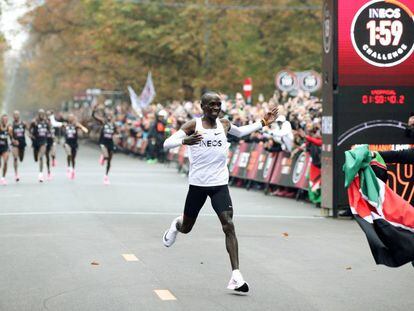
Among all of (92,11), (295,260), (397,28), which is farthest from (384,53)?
(92,11)

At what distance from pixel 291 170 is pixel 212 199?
13.9m

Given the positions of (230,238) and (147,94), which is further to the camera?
(147,94)

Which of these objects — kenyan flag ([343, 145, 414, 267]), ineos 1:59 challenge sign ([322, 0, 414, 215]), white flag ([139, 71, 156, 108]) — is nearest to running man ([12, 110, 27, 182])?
ineos 1:59 challenge sign ([322, 0, 414, 215])

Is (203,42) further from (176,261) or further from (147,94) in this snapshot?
(176,261)

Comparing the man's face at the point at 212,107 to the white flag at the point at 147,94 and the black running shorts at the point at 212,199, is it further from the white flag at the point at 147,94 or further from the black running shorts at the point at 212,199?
the white flag at the point at 147,94

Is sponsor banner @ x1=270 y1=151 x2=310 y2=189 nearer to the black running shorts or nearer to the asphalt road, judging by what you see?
the asphalt road

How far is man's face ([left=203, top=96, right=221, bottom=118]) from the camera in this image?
426 inches

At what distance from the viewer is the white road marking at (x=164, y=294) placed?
9961 millimetres

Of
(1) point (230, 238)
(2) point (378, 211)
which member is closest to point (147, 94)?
(1) point (230, 238)

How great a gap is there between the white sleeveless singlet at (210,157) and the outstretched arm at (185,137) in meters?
0.09

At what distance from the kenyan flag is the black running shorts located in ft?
4.87

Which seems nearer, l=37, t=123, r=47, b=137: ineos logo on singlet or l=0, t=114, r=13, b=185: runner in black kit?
l=0, t=114, r=13, b=185: runner in black kit

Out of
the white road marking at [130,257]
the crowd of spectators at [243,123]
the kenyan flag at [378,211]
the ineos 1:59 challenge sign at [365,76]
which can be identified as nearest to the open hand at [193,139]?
the crowd of spectators at [243,123]

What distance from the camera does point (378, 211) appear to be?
32.0 ft
